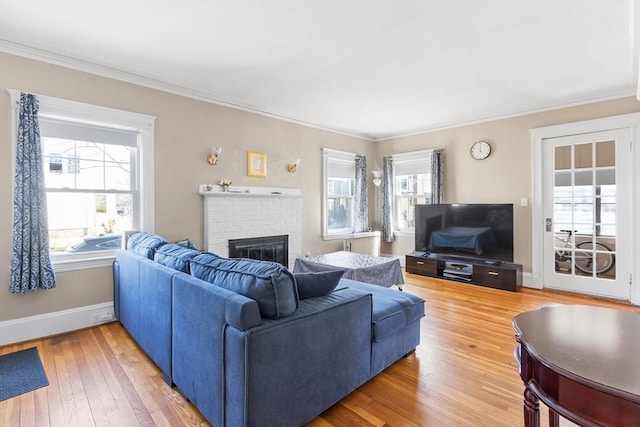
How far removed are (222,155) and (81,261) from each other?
6.39ft

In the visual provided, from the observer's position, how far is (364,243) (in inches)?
236

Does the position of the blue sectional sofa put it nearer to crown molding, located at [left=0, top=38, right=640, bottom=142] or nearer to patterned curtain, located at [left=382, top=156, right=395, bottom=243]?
crown molding, located at [left=0, top=38, right=640, bottom=142]

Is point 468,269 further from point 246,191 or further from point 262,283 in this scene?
point 262,283

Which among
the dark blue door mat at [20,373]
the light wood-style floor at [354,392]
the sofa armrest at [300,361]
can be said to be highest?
the sofa armrest at [300,361]

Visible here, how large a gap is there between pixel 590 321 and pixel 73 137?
→ 415 centimetres

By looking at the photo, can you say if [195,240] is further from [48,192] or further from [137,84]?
[137,84]

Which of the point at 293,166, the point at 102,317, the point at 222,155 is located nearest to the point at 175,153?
the point at 222,155

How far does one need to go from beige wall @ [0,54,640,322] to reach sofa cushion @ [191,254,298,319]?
2.21 meters

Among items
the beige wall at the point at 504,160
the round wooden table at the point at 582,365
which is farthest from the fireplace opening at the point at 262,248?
the round wooden table at the point at 582,365

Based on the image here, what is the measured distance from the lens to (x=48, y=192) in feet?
10.0

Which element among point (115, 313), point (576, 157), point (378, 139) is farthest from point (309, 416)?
point (378, 139)

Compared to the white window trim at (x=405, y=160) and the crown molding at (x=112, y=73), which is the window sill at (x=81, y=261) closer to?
the crown molding at (x=112, y=73)

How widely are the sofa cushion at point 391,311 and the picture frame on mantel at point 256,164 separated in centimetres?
243

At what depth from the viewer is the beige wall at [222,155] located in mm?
2887
